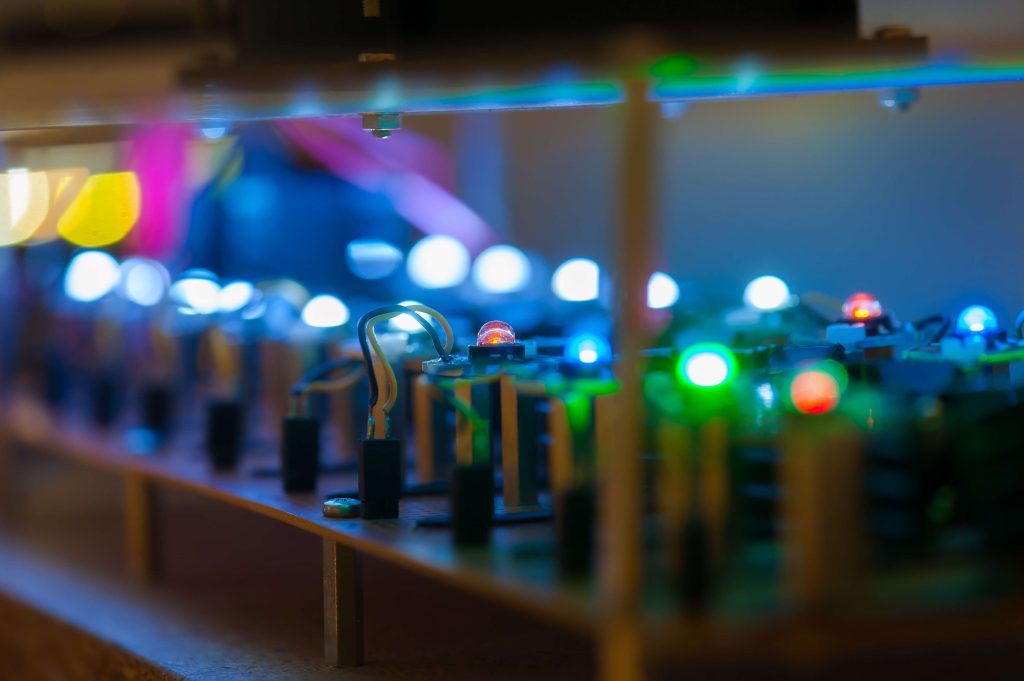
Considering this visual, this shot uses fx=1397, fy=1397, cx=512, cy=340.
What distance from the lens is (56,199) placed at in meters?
6.20

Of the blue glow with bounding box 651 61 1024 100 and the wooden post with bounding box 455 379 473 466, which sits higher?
the blue glow with bounding box 651 61 1024 100

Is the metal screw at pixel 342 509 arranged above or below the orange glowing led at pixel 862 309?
below

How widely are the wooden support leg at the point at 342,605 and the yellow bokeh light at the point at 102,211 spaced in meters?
4.00

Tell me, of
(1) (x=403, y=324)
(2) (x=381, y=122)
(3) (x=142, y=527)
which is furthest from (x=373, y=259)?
(2) (x=381, y=122)

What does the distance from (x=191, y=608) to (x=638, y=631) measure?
1.86m

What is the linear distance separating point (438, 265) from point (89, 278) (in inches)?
53.1

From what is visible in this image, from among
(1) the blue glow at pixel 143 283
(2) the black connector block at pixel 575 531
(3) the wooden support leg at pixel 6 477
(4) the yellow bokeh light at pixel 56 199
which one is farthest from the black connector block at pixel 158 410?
(2) the black connector block at pixel 575 531

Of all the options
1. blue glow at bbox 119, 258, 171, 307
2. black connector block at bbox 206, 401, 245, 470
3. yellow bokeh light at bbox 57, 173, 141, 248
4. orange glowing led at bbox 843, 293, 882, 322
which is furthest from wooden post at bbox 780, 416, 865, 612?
yellow bokeh light at bbox 57, 173, 141, 248

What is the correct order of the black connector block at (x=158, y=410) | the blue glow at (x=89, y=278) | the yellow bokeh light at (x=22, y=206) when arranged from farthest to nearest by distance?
the yellow bokeh light at (x=22, y=206) < the blue glow at (x=89, y=278) < the black connector block at (x=158, y=410)

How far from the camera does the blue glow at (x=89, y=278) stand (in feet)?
17.6

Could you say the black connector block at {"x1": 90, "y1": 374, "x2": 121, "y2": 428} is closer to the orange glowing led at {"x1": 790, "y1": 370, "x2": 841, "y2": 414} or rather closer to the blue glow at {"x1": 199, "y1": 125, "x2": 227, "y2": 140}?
the blue glow at {"x1": 199, "y1": 125, "x2": 227, "y2": 140}

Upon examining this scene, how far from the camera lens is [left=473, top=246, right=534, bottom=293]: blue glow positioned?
16.9 ft

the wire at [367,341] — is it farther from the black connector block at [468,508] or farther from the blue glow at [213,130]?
the blue glow at [213,130]

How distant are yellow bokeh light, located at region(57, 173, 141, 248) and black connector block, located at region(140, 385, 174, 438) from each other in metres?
2.26
